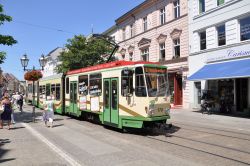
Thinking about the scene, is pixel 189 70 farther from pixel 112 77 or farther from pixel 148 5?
pixel 112 77

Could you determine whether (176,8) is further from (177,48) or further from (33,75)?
(33,75)

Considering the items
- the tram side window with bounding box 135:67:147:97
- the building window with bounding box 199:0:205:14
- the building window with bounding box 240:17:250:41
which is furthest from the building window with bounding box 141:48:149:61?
the tram side window with bounding box 135:67:147:97

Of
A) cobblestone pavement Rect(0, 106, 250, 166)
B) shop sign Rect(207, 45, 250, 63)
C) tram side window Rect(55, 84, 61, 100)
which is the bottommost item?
cobblestone pavement Rect(0, 106, 250, 166)

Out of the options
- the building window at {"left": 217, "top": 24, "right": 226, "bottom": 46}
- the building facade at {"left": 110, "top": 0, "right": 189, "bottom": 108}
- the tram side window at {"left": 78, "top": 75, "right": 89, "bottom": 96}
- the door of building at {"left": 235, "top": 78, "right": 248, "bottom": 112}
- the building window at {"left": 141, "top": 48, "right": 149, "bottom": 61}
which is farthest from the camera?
the building window at {"left": 141, "top": 48, "right": 149, "bottom": 61}

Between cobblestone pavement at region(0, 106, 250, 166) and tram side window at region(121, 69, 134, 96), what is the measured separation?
6.01ft

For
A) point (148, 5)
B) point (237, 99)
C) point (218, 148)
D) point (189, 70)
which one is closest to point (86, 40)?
point (148, 5)

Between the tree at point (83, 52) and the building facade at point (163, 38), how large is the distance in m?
3.46

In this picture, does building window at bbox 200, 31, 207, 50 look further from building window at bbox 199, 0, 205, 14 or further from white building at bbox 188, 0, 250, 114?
building window at bbox 199, 0, 205, 14

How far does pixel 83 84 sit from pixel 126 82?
17.4 ft

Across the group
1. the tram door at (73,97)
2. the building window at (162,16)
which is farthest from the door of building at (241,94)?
the building window at (162,16)

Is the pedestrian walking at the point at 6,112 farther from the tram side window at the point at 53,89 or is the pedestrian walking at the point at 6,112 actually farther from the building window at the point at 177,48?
the building window at the point at 177,48

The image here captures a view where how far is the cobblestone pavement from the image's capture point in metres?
8.50

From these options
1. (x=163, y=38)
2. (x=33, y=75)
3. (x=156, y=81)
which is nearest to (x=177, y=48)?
(x=163, y=38)

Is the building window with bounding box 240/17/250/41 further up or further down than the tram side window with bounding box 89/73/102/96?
further up
